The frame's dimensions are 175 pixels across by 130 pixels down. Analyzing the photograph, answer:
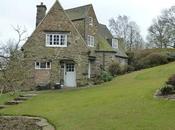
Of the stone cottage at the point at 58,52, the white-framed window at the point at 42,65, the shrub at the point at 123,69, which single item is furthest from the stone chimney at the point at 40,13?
the shrub at the point at 123,69

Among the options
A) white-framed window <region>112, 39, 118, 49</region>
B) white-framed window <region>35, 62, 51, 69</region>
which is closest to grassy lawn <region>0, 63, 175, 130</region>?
white-framed window <region>35, 62, 51, 69</region>

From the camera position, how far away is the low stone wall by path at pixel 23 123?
1616 centimetres

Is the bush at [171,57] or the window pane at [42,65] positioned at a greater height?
the bush at [171,57]

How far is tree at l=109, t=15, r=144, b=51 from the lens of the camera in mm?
85125

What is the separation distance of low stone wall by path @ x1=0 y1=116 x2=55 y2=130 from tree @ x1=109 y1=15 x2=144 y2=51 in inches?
2613

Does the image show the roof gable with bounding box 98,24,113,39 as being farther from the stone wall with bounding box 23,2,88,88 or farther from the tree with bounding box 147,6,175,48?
the tree with bounding box 147,6,175,48

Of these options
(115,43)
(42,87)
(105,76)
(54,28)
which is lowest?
(42,87)

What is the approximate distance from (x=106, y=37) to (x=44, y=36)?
41.1 feet

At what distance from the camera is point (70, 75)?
131ft

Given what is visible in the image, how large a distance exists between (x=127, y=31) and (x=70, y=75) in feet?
160

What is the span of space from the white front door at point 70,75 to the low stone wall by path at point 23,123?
1991 centimetres

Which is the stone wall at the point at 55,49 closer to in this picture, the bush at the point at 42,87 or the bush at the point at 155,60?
the bush at the point at 42,87

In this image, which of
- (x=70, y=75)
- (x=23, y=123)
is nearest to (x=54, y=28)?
(x=70, y=75)

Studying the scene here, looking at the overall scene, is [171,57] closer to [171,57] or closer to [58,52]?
[171,57]
